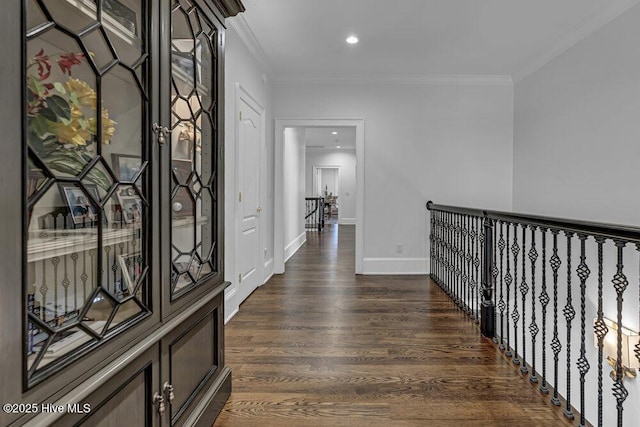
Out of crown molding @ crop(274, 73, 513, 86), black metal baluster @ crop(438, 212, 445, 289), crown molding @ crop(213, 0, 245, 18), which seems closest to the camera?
crown molding @ crop(213, 0, 245, 18)

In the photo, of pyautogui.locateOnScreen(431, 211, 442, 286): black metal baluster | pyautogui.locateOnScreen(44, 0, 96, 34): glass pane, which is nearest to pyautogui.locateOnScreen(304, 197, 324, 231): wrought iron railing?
pyautogui.locateOnScreen(431, 211, 442, 286): black metal baluster

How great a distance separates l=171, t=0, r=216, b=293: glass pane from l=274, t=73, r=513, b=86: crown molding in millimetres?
3413

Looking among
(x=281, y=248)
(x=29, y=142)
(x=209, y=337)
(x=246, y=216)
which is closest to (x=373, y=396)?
(x=209, y=337)

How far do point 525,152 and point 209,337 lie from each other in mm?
4530

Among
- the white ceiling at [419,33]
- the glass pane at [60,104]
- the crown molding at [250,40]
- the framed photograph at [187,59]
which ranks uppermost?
the white ceiling at [419,33]

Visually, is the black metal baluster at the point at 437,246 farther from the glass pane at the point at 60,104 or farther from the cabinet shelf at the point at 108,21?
the glass pane at the point at 60,104

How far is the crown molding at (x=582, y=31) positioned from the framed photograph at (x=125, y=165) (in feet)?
12.9

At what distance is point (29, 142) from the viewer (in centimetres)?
76

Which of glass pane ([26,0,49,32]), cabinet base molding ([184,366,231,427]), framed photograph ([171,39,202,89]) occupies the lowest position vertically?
cabinet base molding ([184,366,231,427])

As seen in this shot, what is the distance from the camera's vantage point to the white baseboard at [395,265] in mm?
5129

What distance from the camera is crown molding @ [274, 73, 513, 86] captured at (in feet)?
16.4

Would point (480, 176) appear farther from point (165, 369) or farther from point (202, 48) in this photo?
point (165, 369)

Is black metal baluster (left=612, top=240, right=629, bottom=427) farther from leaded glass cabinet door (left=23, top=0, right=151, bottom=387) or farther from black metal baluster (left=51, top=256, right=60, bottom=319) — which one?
black metal baluster (left=51, top=256, right=60, bottom=319)

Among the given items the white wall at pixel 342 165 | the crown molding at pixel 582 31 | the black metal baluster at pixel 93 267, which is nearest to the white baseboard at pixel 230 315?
the black metal baluster at pixel 93 267
